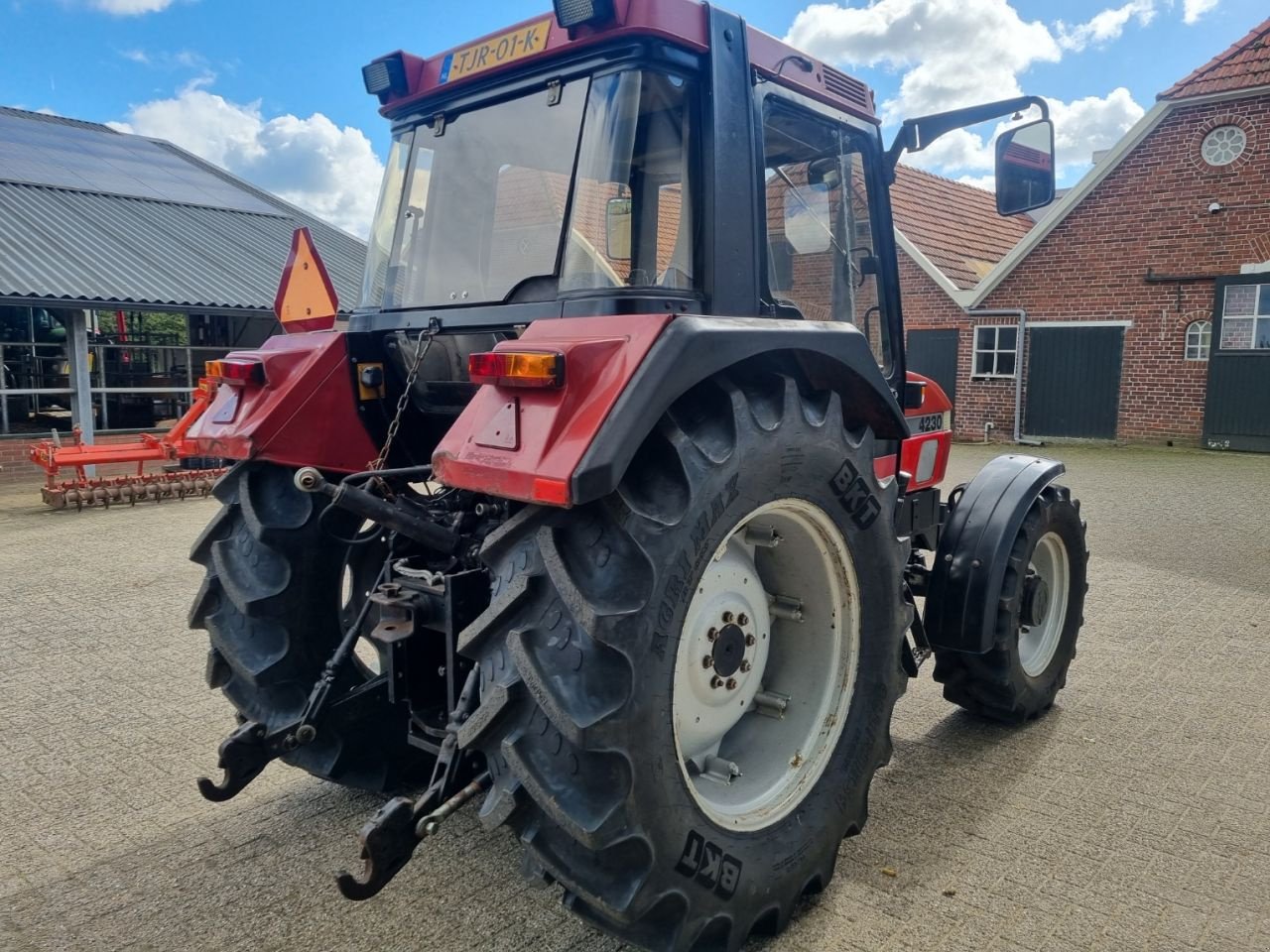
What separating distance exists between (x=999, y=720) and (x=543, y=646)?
8.55ft

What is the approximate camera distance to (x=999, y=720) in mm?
3840

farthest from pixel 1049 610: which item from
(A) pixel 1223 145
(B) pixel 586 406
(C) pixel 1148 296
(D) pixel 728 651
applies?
(A) pixel 1223 145

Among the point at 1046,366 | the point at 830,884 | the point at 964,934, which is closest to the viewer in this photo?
the point at 964,934

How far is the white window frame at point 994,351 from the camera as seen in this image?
16384 millimetres

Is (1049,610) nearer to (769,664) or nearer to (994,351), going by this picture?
(769,664)

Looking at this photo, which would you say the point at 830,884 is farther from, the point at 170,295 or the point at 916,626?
the point at 170,295

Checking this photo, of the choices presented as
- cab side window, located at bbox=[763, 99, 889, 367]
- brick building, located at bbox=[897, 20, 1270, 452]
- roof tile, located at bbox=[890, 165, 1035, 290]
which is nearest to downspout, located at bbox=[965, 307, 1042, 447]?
brick building, located at bbox=[897, 20, 1270, 452]

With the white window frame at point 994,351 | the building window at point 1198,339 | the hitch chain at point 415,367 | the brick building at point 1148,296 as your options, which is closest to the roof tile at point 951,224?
the brick building at point 1148,296

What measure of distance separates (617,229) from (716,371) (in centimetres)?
54

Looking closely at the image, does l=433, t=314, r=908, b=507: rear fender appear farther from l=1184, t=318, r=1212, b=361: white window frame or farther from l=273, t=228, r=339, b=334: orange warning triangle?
l=1184, t=318, r=1212, b=361: white window frame

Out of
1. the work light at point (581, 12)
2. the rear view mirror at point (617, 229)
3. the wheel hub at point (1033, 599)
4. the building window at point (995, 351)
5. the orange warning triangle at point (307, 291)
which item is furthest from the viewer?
the building window at point (995, 351)

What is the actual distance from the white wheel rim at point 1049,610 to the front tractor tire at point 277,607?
2.64 m

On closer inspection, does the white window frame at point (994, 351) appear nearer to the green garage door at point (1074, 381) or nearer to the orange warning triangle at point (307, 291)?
the green garage door at point (1074, 381)

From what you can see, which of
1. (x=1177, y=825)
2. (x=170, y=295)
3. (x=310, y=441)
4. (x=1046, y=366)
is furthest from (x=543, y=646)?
(x=1046, y=366)
